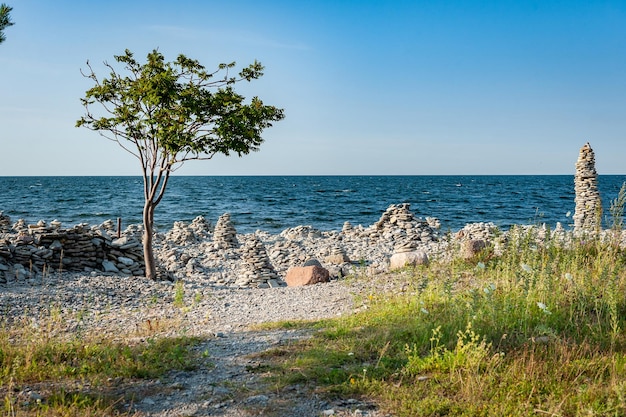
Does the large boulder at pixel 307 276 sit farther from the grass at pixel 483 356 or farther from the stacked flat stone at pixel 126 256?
the grass at pixel 483 356

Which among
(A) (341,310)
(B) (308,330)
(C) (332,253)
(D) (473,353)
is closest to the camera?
(D) (473,353)

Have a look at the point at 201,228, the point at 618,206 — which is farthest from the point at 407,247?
the point at 201,228

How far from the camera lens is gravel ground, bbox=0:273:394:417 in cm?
521

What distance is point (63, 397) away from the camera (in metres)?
5.16

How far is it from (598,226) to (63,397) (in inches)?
424

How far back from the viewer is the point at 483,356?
5.58 meters

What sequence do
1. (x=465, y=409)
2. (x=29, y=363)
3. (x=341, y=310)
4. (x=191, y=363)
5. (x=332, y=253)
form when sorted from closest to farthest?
(x=465, y=409), (x=29, y=363), (x=191, y=363), (x=341, y=310), (x=332, y=253)

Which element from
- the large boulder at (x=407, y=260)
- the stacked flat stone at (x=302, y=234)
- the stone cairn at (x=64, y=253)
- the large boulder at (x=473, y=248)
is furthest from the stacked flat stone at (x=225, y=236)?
the large boulder at (x=473, y=248)

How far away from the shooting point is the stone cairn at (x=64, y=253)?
13.9m

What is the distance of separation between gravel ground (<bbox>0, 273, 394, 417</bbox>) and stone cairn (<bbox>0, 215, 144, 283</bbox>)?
0.81m

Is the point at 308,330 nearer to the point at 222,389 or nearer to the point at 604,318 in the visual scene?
the point at 222,389

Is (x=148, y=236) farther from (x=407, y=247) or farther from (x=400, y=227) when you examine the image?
(x=400, y=227)

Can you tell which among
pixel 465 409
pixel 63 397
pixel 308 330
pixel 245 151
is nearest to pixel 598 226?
pixel 308 330

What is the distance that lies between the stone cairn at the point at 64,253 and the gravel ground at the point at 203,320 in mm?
815
